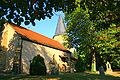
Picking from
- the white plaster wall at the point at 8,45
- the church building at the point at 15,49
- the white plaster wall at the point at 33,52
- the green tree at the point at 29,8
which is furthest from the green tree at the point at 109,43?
the green tree at the point at 29,8

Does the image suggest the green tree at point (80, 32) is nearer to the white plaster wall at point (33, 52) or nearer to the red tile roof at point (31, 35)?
the red tile roof at point (31, 35)

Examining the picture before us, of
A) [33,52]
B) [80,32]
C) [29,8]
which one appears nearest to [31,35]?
[33,52]

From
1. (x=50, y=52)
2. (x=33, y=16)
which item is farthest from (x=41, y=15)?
(x=50, y=52)

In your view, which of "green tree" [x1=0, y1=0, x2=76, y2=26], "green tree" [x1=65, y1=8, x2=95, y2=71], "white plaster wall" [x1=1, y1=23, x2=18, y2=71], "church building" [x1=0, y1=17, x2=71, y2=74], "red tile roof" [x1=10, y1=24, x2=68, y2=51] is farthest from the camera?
"green tree" [x1=65, y1=8, x2=95, y2=71]

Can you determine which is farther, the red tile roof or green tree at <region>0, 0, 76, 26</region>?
the red tile roof

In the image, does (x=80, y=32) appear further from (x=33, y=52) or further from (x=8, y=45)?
(x=8, y=45)

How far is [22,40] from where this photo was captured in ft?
127

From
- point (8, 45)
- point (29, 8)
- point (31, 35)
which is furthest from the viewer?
point (31, 35)

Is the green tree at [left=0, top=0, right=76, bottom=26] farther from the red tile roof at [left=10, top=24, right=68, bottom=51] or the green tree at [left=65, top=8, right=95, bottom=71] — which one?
the green tree at [left=65, top=8, right=95, bottom=71]

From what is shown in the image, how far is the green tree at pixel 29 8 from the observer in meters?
11.2

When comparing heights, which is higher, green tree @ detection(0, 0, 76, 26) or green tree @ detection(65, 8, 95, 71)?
green tree @ detection(65, 8, 95, 71)

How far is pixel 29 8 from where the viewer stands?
39.0 ft

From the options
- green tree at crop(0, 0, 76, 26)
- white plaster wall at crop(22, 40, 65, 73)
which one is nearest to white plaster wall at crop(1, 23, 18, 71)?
white plaster wall at crop(22, 40, 65, 73)

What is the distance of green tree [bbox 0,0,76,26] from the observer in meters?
11.2
